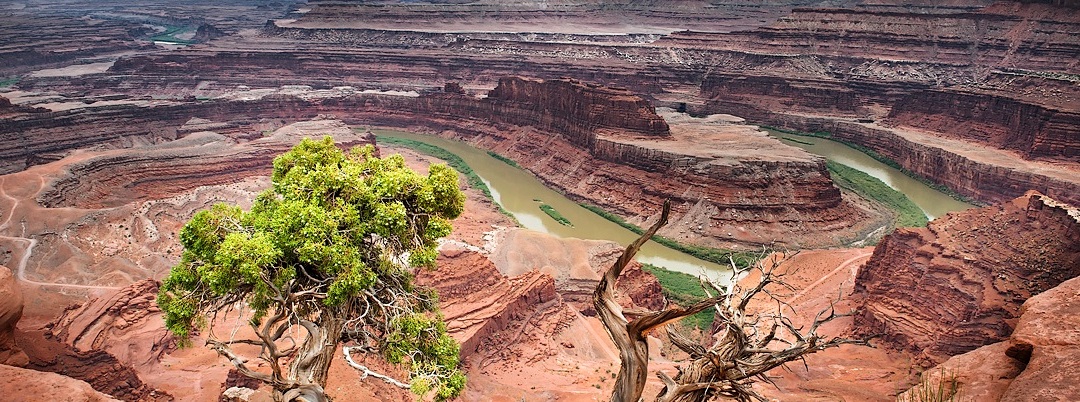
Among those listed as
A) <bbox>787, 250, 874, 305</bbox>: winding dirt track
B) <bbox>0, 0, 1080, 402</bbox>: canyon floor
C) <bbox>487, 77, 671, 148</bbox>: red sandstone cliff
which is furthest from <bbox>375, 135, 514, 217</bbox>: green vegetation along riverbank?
<bbox>787, 250, 874, 305</bbox>: winding dirt track

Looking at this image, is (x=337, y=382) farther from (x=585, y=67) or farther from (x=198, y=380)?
(x=585, y=67)

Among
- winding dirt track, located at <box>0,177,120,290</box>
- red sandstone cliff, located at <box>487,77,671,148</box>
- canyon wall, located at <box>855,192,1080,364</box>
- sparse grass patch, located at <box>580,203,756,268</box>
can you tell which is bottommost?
sparse grass patch, located at <box>580,203,756,268</box>

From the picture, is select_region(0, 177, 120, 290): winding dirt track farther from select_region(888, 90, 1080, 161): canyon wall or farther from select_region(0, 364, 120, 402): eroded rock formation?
select_region(888, 90, 1080, 161): canyon wall

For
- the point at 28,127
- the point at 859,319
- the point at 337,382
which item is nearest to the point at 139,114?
the point at 28,127

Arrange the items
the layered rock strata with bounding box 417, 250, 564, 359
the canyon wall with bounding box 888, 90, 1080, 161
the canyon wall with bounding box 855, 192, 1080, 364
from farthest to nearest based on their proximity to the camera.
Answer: the canyon wall with bounding box 888, 90, 1080, 161
the layered rock strata with bounding box 417, 250, 564, 359
the canyon wall with bounding box 855, 192, 1080, 364

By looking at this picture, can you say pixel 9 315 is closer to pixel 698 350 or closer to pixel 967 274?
pixel 698 350

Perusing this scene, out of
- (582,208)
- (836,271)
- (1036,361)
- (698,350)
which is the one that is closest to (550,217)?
(582,208)

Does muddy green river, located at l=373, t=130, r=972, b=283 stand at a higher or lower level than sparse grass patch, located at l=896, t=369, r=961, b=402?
lower

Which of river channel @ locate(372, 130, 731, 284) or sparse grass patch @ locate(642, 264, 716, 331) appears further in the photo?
river channel @ locate(372, 130, 731, 284)
